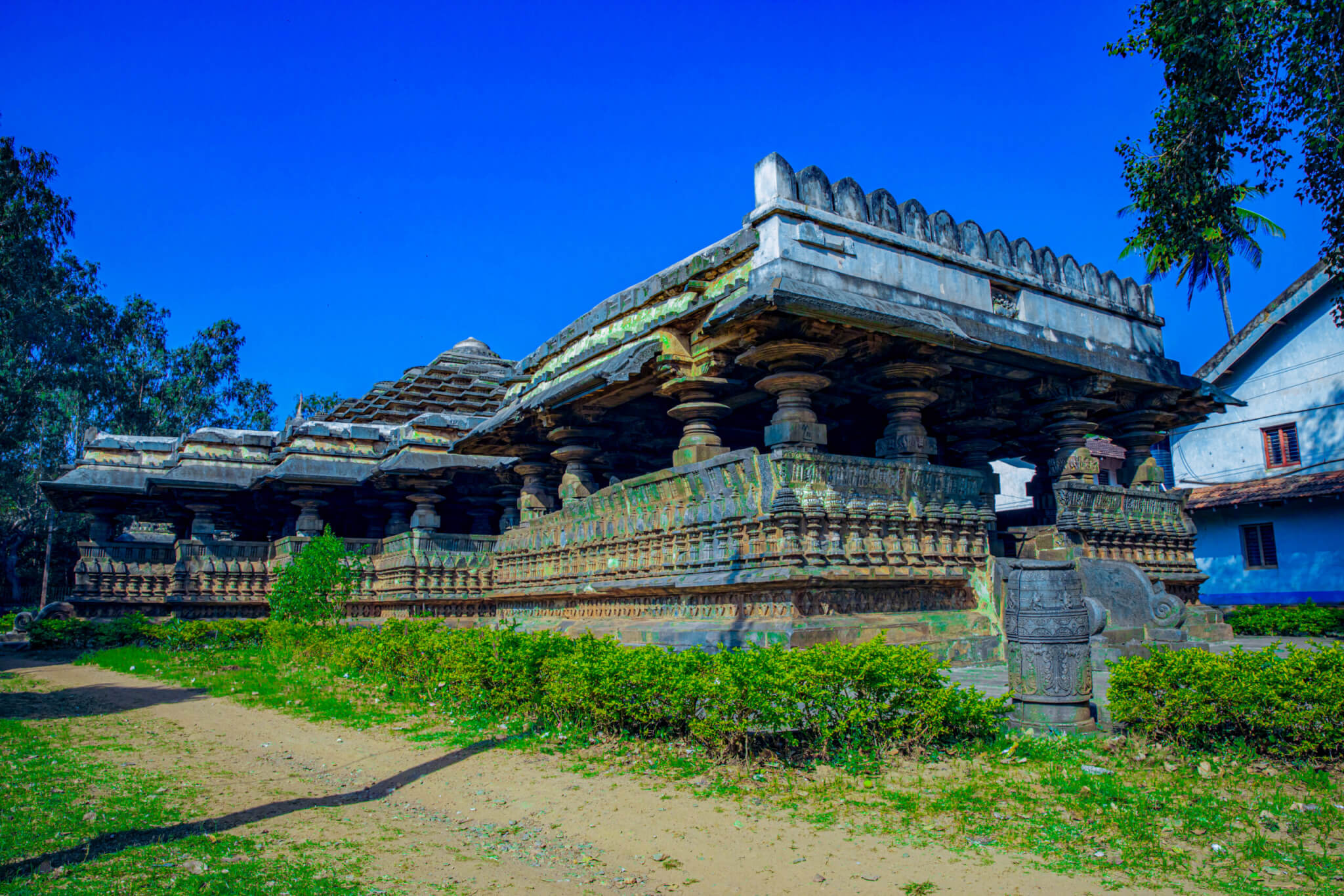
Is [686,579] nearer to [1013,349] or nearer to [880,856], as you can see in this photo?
[1013,349]

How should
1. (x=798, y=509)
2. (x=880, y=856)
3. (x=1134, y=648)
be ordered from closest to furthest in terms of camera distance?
1. (x=880, y=856)
2. (x=1134, y=648)
3. (x=798, y=509)

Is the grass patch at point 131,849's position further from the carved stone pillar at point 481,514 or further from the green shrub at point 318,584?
the carved stone pillar at point 481,514

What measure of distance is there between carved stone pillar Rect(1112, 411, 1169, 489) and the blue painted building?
960 cm

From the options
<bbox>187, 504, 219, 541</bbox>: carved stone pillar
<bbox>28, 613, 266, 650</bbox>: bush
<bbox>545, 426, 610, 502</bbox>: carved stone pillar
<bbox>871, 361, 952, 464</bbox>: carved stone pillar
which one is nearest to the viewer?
<bbox>871, 361, 952, 464</bbox>: carved stone pillar

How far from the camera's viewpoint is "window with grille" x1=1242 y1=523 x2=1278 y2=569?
893 inches

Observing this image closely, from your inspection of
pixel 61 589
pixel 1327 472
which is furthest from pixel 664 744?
pixel 61 589

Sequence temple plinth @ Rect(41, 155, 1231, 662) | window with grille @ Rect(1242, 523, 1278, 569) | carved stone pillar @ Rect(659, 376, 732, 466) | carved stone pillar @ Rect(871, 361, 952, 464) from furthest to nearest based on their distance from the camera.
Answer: window with grille @ Rect(1242, 523, 1278, 569) → carved stone pillar @ Rect(659, 376, 732, 466) → carved stone pillar @ Rect(871, 361, 952, 464) → temple plinth @ Rect(41, 155, 1231, 662)

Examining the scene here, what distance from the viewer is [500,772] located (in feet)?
19.4

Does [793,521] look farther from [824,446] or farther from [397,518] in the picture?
[397,518]

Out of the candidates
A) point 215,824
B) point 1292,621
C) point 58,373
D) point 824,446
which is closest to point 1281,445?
point 1292,621

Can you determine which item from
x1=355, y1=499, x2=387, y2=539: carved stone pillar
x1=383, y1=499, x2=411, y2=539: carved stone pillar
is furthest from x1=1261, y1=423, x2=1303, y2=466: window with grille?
x1=355, y1=499, x2=387, y2=539: carved stone pillar

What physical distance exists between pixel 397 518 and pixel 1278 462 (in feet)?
77.0

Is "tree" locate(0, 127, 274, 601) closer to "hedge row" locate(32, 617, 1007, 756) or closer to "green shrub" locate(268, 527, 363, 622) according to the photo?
"green shrub" locate(268, 527, 363, 622)

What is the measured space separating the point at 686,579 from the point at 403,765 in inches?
185
